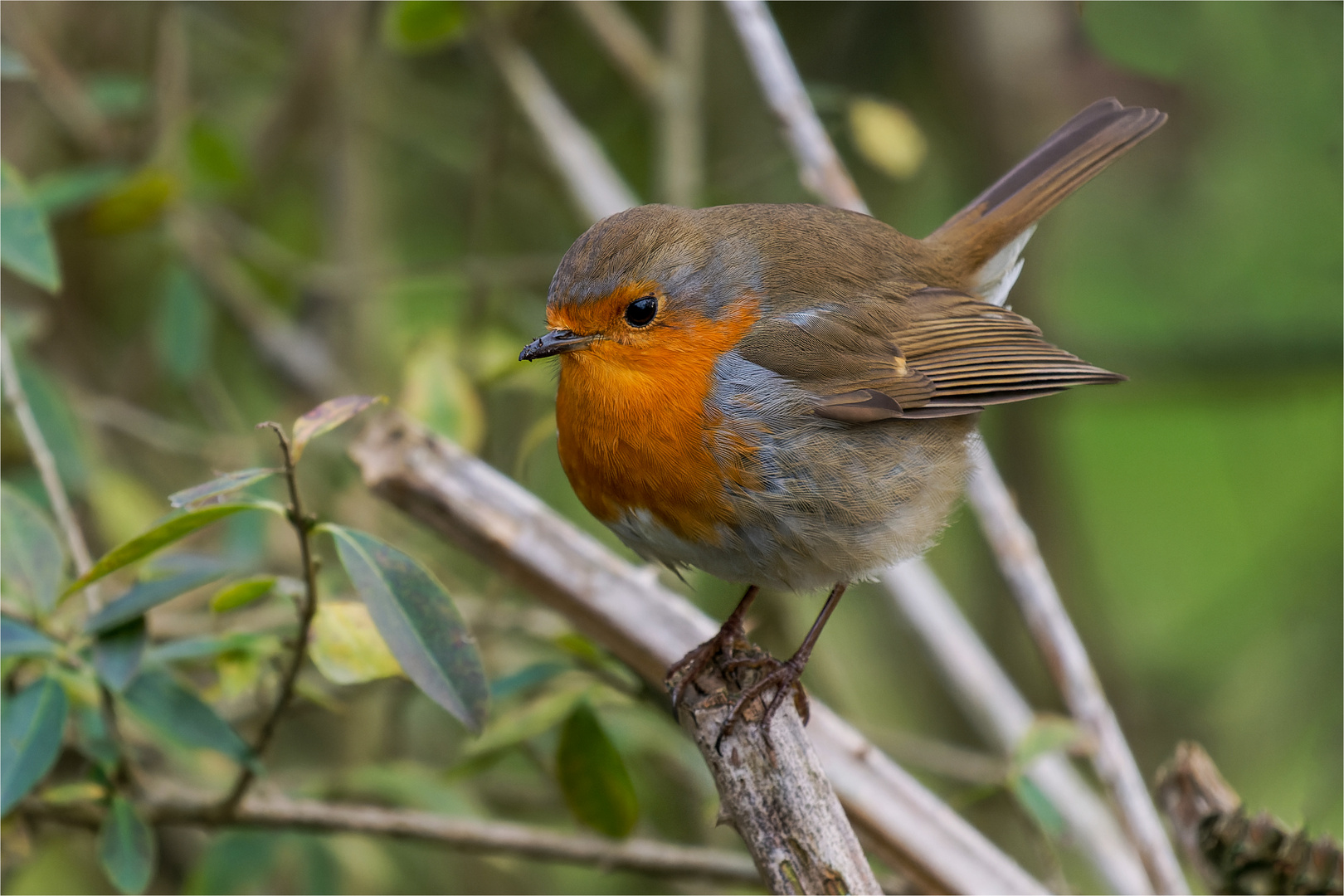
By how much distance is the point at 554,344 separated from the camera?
2.34 metres

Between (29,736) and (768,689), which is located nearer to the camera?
(29,736)

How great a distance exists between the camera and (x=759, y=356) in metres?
2.41

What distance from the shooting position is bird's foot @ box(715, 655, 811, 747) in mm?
2002

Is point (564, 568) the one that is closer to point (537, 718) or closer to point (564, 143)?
point (537, 718)

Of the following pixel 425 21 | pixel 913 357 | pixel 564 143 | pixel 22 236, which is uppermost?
pixel 425 21

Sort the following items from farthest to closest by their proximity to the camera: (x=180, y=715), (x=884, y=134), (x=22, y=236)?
(x=884, y=134)
(x=22, y=236)
(x=180, y=715)

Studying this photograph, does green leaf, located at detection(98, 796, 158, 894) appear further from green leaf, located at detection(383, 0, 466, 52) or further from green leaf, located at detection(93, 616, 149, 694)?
green leaf, located at detection(383, 0, 466, 52)

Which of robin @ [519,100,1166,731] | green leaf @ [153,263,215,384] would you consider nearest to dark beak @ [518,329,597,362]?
robin @ [519,100,1166,731]

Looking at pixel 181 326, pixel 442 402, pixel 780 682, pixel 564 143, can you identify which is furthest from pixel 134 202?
pixel 780 682

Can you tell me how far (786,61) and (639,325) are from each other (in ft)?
3.02

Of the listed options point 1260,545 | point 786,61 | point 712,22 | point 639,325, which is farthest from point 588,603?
point 1260,545

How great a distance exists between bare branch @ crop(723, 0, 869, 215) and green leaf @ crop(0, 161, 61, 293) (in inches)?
61.6

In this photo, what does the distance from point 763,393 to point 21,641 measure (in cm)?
136

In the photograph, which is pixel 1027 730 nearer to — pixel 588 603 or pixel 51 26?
pixel 588 603
